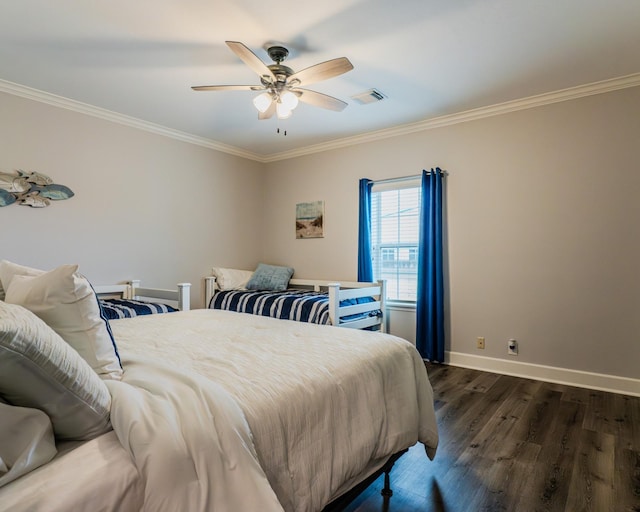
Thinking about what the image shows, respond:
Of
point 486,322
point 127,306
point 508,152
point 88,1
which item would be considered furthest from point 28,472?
point 508,152

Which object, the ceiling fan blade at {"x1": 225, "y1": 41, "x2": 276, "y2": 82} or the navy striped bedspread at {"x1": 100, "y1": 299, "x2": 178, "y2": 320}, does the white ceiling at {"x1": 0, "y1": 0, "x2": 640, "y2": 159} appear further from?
the navy striped bedspread at {"x1": 100, "y1": 299, "x2": 178, "y2": 320}

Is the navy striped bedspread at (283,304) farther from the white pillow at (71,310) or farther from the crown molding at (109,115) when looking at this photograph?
the white pillow at (71,310)

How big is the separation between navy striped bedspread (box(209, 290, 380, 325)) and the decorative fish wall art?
188 centimetres

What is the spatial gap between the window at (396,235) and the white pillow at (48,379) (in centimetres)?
355

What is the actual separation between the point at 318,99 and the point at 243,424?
2.36 metres

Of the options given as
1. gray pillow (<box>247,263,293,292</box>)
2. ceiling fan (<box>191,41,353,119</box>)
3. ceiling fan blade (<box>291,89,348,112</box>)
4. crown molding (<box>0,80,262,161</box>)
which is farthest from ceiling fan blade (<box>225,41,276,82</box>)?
gray pillow (<box>247,263,293,292</box>)

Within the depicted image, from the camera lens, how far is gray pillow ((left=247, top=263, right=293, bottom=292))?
4695 millimetres

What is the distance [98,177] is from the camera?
3619 mm

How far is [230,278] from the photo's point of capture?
468cm

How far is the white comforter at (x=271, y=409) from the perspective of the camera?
86 cm

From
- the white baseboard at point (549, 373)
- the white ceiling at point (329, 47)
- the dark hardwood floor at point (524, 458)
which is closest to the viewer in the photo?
the dark hardwood floor at point (524, 458)

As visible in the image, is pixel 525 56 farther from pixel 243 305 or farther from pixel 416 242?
pixel 243 305

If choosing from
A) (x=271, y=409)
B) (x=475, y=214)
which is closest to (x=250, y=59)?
(x=271, y=409)

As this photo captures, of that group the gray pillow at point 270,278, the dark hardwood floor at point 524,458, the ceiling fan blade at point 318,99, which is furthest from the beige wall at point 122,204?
the dark hardwood floor at point 524,458
